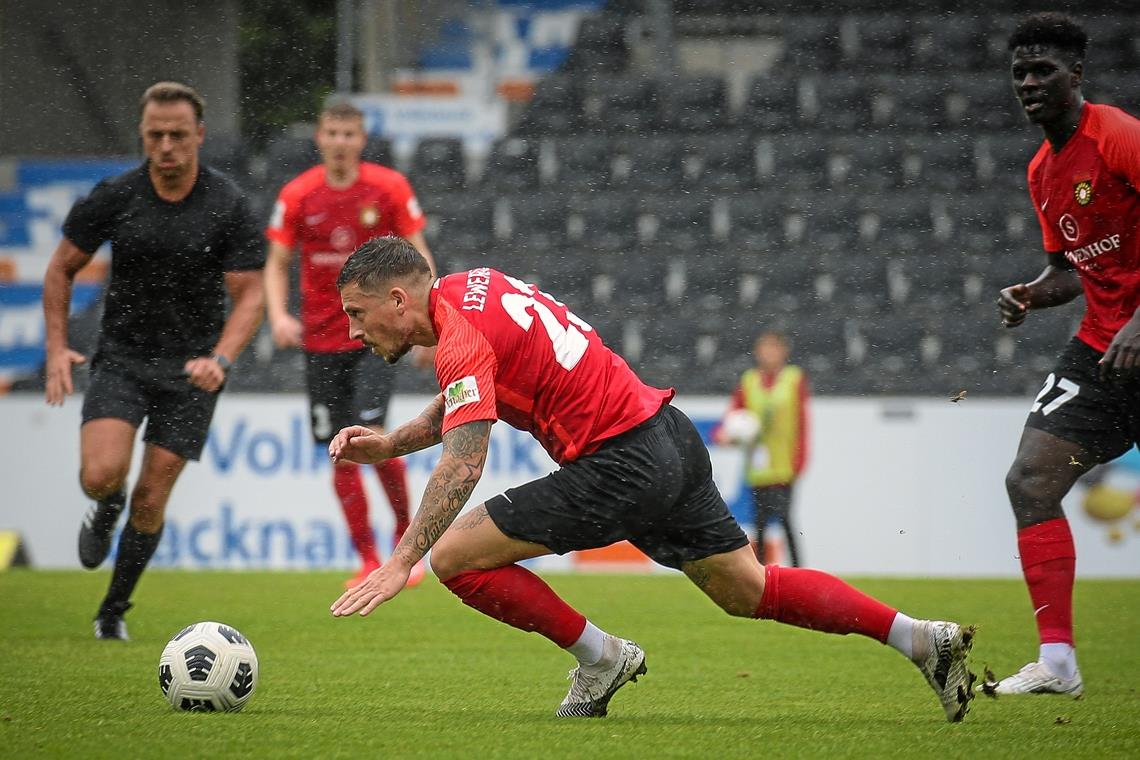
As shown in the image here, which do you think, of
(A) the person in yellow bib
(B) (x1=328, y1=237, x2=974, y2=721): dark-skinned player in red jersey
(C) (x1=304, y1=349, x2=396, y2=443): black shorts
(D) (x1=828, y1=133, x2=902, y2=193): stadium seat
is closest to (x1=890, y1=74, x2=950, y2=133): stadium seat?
(D) (x1=828, y1=133, x2=902, y2=193): stadium seat

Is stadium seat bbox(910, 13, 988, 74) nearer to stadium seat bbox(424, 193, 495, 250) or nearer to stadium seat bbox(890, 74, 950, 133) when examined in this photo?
stadium seat bbox(890, 74, 950, 133)

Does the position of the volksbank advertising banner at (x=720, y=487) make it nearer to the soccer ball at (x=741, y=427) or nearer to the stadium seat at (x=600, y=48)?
the soccer ball at (x=741, y=427)

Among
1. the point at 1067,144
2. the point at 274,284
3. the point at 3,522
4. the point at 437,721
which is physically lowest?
the point at 3,522

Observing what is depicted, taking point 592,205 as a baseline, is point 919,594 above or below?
below

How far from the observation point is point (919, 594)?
9.48m

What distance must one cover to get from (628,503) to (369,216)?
4424 mm

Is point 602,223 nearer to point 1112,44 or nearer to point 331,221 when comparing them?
point 1112,44

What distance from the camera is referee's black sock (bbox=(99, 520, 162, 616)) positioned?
6797 mm

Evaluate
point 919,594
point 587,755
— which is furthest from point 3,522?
point 587,755

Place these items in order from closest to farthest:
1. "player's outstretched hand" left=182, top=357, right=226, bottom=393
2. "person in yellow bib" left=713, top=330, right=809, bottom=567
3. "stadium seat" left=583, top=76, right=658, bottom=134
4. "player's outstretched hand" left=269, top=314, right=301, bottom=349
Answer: "player's outstretched hand" left=182, top=357, right=226, bottom=393
"player's outstretched hand" left=269, top=314, right=301, bottom=349
"person in yellow bib" left=713, top=330, right=809, bottom=567
"stadium seat" left=583, top=76, right=658, bottom=134

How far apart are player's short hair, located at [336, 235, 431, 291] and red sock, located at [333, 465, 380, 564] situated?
4.06m

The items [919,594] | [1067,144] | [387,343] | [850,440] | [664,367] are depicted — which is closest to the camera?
[387,343]

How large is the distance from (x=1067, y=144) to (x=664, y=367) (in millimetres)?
7959

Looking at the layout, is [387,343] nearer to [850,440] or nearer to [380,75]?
[850,440]
